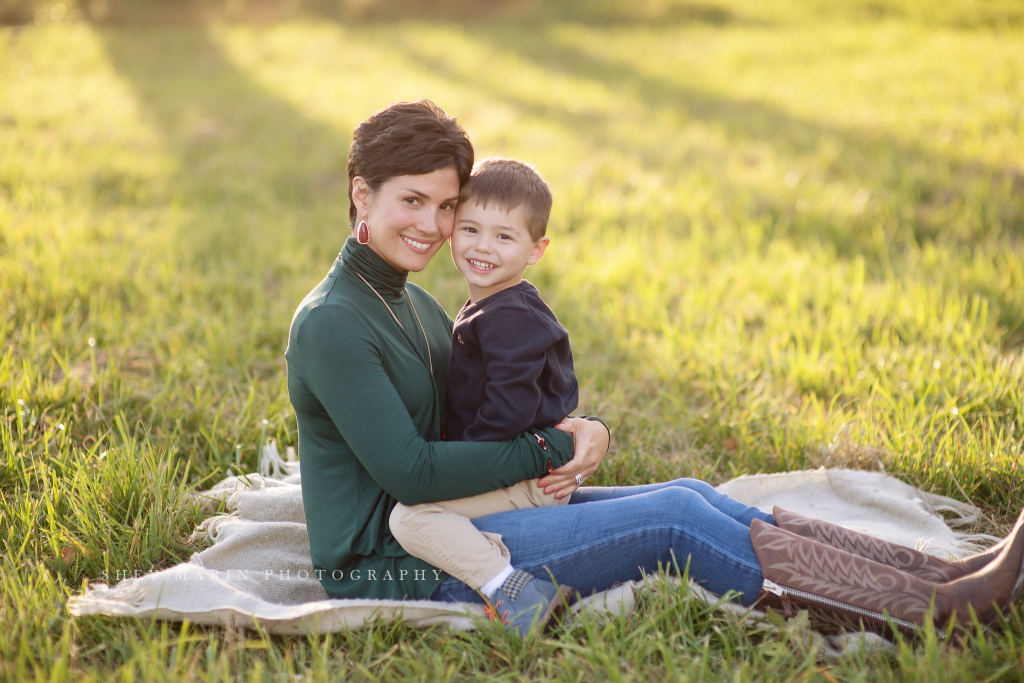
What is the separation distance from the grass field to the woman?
0.49ft

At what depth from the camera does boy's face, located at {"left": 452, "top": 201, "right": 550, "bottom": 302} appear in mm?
2438

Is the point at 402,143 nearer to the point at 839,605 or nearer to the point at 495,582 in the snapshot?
the point at 495,582

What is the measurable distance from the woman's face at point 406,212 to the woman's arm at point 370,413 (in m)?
0.33

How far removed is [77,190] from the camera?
635cm

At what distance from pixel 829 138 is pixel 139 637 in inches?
328

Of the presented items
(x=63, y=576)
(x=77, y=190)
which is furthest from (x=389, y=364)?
(x=77, y=190)

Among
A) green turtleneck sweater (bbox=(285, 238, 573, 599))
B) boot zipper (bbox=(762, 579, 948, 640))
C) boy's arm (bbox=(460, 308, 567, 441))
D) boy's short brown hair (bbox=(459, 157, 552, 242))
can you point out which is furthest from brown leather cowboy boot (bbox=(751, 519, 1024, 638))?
boy's short brown hair (bbox=(459, 157, 552, 242))

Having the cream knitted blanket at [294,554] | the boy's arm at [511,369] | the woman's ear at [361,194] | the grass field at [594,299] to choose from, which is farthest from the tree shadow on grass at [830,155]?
the woman's ear at [361,194]

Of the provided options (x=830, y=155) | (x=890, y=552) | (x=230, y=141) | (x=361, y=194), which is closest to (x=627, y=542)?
(x=890, y=552)

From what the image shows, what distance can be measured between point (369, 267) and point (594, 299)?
2909mm

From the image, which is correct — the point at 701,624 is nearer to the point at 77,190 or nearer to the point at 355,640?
the point at 355,640

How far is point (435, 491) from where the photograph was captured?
7.11ft

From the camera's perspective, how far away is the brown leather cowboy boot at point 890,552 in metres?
2.21

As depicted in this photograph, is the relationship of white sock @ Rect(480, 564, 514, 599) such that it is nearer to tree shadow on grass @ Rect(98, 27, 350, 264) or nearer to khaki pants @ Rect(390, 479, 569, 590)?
khaki pants @ Rect(390, 479, 569, 590)
